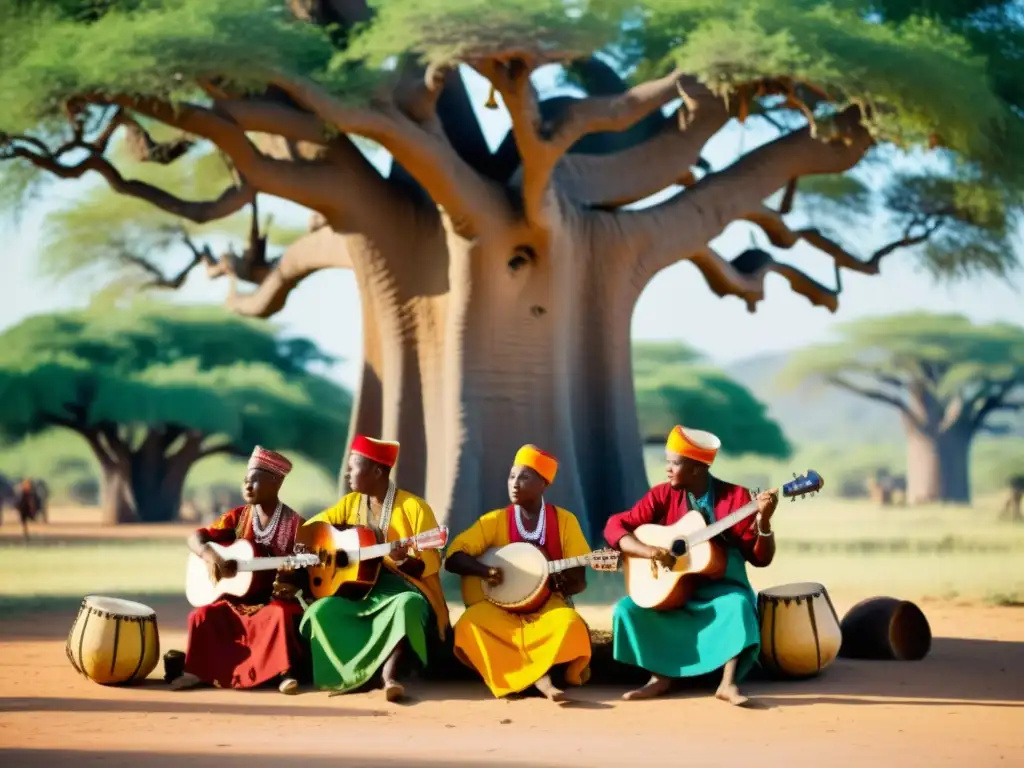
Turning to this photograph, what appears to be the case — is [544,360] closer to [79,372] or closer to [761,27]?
[761,27]

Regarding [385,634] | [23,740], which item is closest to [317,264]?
[385,634]

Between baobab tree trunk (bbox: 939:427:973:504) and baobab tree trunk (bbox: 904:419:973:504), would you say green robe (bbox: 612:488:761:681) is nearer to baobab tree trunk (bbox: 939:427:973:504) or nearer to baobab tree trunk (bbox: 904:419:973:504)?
baobab tree trunk (bbox: 904:419:973:504)

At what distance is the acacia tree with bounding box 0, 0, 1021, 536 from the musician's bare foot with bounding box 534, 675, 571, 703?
6.03 meters

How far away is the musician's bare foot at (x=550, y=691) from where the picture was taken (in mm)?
8000

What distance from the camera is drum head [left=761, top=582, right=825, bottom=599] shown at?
8.76 meters

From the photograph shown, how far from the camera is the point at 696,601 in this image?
8.39 metres

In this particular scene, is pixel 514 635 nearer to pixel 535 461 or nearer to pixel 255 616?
pixel 535 461

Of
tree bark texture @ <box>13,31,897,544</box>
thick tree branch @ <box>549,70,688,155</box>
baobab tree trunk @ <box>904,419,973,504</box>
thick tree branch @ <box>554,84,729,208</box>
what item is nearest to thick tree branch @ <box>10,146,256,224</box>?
tree bark texture @ <box>13,31,897,544</box>

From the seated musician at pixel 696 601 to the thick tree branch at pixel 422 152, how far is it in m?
5.88

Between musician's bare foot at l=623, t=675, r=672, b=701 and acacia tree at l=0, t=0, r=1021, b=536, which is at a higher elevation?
acacia tree at l=0, t=0, r=1021, b=536

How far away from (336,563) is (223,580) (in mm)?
629

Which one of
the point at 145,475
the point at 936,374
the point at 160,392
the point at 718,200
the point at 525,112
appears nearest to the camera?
the point at 525,112

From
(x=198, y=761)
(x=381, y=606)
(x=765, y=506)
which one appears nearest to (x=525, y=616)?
(x=381, y=606)

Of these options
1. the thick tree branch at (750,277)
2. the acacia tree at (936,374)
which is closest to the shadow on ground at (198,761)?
the thick tree branch at (750,277)
